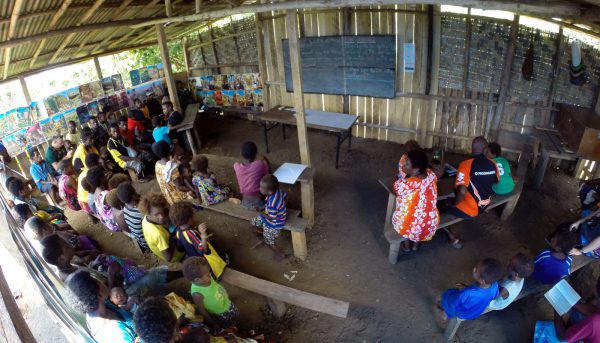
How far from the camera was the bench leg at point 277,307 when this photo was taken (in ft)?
11.7

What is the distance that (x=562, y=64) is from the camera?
194 inches

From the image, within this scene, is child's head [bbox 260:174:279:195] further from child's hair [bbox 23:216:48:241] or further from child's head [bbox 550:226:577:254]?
child's head [bbox 550:226:577:254]

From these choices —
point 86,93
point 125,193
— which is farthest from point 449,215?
point 86,93

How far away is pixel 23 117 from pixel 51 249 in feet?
15.4

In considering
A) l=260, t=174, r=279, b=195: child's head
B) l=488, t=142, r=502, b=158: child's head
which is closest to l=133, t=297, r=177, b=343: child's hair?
l=260, t=174, r=279, b=195: child's head

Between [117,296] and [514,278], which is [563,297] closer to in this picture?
[514,278]

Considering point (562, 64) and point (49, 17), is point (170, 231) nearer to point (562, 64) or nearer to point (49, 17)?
point (49, 17)

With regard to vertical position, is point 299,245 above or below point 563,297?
below

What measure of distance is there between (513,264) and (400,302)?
1.33 m

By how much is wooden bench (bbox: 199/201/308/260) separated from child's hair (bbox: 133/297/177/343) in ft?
6.98

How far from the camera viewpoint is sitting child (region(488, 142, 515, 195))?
4.08 metres

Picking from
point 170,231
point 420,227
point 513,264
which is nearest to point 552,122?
point 420,227

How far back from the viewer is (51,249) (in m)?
2.83

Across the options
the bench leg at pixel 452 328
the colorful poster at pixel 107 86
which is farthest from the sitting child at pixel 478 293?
the colorful poster at pixel 107 86
